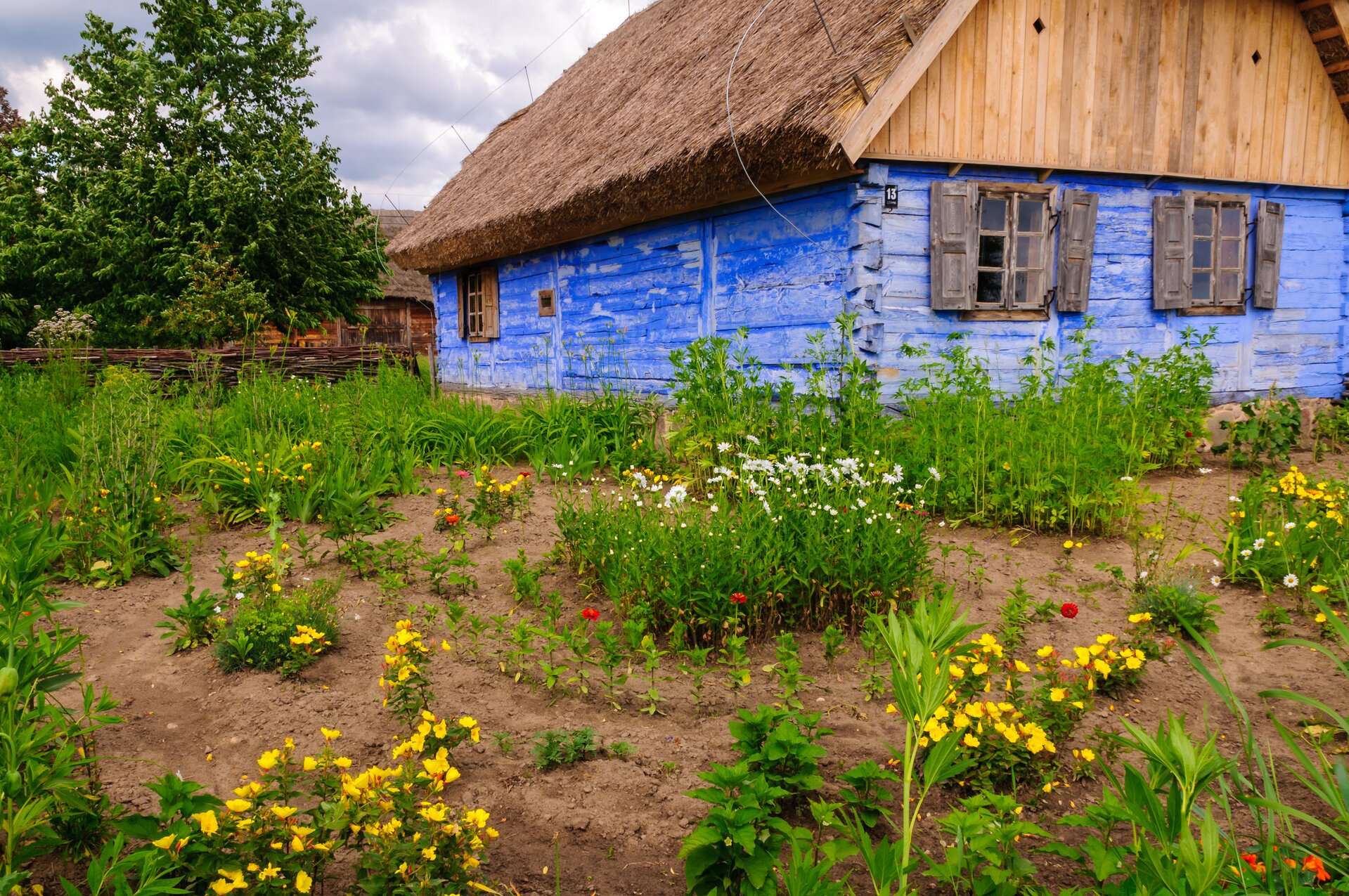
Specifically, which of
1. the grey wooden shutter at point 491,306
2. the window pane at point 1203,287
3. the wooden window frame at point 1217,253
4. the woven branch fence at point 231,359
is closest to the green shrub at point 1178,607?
the wooden window frame at point 1217,253

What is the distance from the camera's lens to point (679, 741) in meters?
2.41

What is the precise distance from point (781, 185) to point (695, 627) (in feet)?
12.5

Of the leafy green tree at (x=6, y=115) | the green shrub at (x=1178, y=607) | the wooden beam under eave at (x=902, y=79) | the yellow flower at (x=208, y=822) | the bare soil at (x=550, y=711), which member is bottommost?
the bare soil at (x=550, y=711)

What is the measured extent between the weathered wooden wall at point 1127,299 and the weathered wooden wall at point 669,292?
0.34 m

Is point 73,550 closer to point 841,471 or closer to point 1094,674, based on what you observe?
point 841,471

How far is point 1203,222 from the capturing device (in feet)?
22.9

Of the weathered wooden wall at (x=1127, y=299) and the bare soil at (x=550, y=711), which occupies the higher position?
the weathered wooden wall at (x=1127, y=299)

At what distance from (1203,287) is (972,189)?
8.74ft

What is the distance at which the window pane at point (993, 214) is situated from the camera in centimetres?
612

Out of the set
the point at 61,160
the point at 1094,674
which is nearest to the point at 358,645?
the point at 1094,674

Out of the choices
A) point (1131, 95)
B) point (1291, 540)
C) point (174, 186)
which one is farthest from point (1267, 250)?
point (174, 186)

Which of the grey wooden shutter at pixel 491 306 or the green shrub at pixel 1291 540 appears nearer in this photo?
the green shrub at pixel 1291 540

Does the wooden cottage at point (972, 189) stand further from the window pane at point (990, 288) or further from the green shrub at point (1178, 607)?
the green shrub at point (1178, 607)

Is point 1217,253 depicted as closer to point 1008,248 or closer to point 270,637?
point 1008,248
